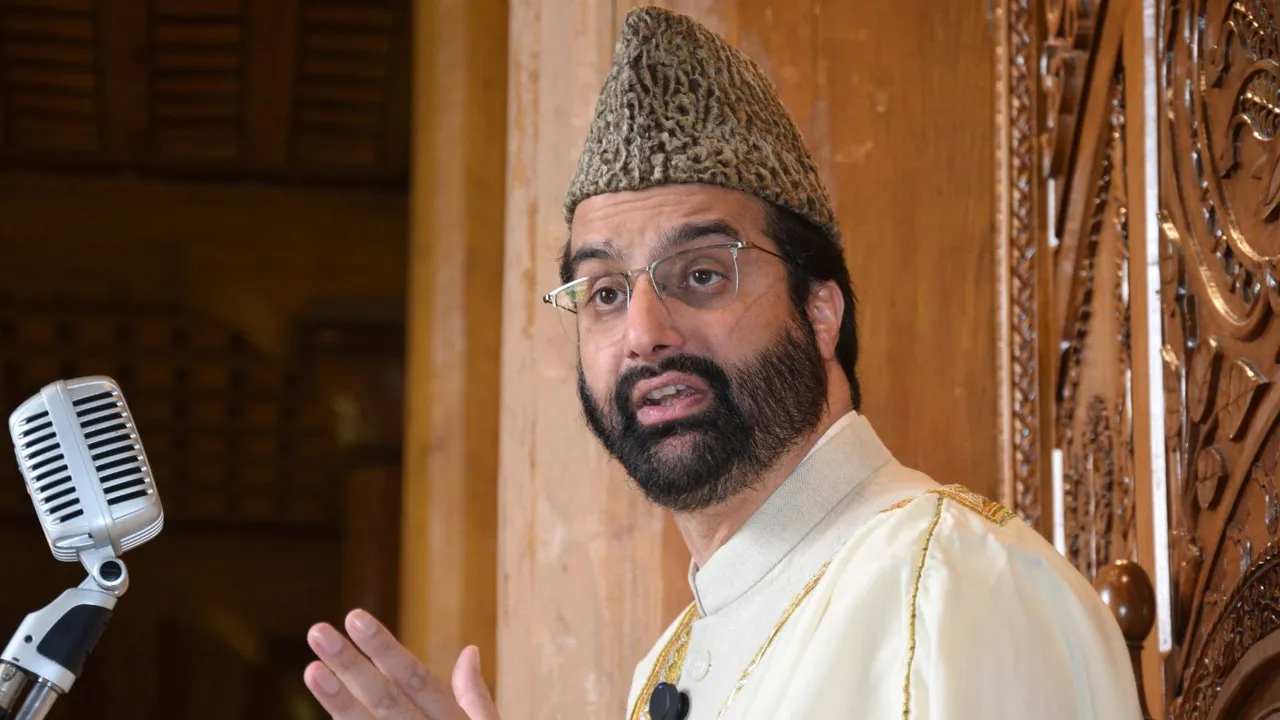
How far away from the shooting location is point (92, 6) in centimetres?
457

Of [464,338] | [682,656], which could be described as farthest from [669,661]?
[464,338]

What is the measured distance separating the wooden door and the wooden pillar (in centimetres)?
122

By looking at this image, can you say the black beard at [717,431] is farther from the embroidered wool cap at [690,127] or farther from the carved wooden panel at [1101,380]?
the carved wooden panel at [1101,380]

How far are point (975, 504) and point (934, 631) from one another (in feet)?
0.64

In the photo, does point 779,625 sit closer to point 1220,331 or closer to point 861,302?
point 1220,331

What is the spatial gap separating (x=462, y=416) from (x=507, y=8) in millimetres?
828

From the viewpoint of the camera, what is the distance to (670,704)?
152cm

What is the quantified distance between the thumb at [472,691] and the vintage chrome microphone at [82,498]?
0.28 meters

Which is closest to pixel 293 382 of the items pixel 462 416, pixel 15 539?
pixel 15 539

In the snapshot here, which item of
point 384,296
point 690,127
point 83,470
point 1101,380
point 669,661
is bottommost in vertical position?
point 384,296

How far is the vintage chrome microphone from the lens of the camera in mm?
1181

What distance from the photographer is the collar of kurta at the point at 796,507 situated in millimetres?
1538

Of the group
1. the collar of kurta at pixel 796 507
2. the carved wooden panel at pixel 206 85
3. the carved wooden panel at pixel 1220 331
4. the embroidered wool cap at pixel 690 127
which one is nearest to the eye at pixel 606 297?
the embroidered wool cap at pixel 690 127

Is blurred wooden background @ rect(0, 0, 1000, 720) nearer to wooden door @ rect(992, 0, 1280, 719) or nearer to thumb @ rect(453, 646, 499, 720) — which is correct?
wooden door @ rect(992, 0, 1280, 719)
